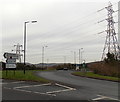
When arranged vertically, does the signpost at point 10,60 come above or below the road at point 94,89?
above

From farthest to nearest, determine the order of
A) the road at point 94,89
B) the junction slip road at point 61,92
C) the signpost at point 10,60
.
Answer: the signpost at point 10,60 < the road at point 94,89 < the junction slip road at point 61,92

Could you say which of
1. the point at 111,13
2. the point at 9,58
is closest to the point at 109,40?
the point at 111,13

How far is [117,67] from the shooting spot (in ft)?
118

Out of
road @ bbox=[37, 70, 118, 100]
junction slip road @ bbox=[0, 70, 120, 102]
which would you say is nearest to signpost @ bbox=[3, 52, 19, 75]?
road @ bbox=[37, 70, 118, 100]

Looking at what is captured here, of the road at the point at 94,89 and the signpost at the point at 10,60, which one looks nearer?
the road at the point at 94,89

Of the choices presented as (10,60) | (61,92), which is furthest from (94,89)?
(10,60)

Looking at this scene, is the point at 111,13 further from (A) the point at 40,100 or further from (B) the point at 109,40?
(A) the point at 40,100

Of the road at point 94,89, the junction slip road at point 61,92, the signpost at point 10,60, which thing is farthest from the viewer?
the signpost at point 10,60

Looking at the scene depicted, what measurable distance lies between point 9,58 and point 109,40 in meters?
17.6

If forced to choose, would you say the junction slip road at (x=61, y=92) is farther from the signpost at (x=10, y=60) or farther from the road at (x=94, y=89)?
the signpost at (x=10, y=60)

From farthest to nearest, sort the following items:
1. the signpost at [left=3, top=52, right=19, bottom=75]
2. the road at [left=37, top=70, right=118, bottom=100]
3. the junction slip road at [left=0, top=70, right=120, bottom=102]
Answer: the signpost at [left=3, top=52, right=19, bottom=75] → the road at [left=37, top=70, right=118, bottom=100] → the junction slip road at [left=0, top=70, right=120, bottom=102]

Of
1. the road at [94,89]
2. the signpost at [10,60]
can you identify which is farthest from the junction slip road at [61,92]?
the signpost at [10,60]

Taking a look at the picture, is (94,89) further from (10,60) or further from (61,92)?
(10,60)

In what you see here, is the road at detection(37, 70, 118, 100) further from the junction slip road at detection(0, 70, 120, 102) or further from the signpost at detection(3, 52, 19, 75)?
the signpost at detection(3, 52, 19, 75)
